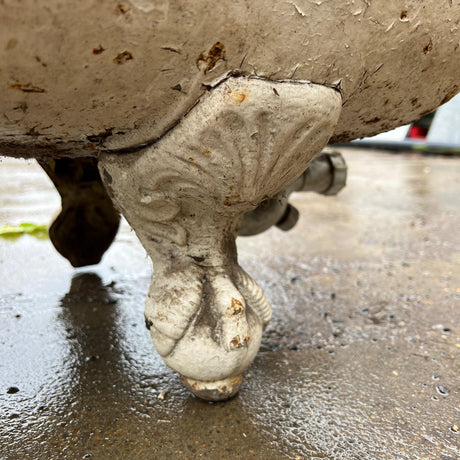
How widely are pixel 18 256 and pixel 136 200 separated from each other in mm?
1261

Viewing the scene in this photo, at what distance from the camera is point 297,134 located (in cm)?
80

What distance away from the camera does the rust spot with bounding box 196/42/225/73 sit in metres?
0.68

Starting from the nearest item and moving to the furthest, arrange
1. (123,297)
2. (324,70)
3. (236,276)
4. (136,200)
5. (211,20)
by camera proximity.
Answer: (211,20)
(324,70)
(136,200)
(236,276)
(123,297)

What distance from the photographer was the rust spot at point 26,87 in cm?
64

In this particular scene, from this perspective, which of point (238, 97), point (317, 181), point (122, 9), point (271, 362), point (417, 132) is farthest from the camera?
point (417, 132)

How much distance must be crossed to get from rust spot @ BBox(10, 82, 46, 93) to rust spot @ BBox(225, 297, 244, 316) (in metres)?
0.52

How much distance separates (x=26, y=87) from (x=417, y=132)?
19.3 feet

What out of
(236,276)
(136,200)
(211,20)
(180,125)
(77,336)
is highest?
(211,20)

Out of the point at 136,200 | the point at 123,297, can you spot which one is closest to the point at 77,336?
the point at 123,297

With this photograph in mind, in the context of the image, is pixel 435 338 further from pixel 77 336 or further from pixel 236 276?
pixel 77 336

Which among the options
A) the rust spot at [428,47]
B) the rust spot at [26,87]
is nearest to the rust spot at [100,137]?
the rust spot at [26,87]

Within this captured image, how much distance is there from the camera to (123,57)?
645 mm

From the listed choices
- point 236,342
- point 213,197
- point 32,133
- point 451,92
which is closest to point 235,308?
point 236,342

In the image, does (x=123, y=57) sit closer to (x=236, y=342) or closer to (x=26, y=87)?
(x=26, y=87)
